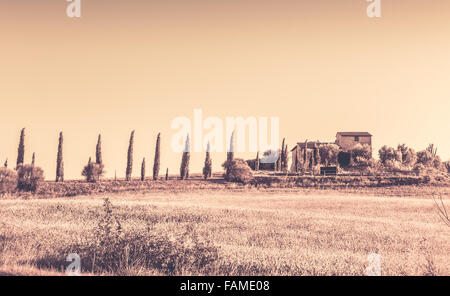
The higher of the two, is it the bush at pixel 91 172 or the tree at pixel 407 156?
the tree at pixel 407 156

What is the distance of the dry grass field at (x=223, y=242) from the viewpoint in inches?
470

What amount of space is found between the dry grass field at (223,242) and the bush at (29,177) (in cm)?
3105

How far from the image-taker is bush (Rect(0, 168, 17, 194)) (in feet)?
176

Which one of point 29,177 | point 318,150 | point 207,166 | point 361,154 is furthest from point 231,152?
point 29,177

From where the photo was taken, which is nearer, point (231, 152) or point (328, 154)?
point (231, 152)

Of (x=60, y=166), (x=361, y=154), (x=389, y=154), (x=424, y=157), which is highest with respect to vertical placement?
(x=389, y=154)

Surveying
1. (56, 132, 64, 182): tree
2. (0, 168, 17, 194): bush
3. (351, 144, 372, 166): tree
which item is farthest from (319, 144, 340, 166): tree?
(0, 168, 17, 194): bush

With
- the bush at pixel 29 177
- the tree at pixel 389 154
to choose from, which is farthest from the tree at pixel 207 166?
the tree at pixel 389 154

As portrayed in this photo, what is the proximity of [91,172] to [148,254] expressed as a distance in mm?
55215

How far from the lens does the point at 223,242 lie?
16.7 metres

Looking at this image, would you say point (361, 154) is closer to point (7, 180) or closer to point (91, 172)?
point (91, 172)

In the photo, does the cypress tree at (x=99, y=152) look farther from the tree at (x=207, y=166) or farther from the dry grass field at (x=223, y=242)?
the dry grass field at (x=223, y=242)

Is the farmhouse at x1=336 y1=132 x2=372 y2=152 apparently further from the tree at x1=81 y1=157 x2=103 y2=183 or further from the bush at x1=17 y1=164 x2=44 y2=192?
the bush at x1=17 y1=164 x2=44 y2=192
